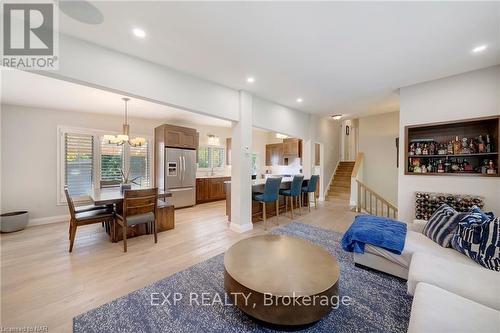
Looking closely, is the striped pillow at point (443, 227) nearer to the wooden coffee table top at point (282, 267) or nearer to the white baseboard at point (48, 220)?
the wooden coffee table top at point (282, 267)

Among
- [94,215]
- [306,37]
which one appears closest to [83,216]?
[94,215]

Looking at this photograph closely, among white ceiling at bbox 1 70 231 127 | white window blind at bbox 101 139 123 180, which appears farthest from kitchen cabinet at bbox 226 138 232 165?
white window blind at bbox 101 139 123 180

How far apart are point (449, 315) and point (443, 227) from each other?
1531 millimetres

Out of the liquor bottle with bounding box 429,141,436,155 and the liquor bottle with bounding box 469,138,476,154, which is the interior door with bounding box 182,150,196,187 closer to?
the liquor bottle with bounding box 429,141,436,155

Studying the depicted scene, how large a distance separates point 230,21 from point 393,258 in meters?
3.12

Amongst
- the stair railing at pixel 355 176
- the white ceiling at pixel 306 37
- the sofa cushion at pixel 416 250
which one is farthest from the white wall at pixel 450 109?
the stair railing at pixel 355 176

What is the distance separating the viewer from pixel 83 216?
3.00 metres

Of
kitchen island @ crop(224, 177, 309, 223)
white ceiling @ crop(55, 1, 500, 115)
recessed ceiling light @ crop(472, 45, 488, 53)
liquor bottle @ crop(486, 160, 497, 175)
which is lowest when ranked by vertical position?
kitchen island @ crop(224, 177, 309, 223)

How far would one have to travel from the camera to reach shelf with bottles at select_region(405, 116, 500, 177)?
3.01 meters

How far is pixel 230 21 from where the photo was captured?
196 centimetres

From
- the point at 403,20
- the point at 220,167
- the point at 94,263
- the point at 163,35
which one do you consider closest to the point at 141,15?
the point at 163,35

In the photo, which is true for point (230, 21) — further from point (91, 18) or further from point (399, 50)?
point (399, 50)

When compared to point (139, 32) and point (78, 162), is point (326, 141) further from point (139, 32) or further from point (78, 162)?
point (78, 162)

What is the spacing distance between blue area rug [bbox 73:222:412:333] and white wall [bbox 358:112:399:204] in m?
4.33
